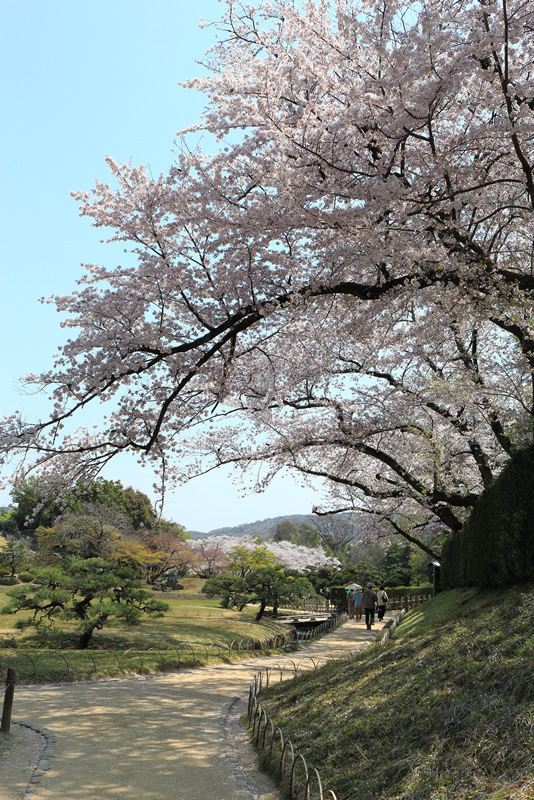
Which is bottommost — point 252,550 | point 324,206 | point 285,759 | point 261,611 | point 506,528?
point 261,611

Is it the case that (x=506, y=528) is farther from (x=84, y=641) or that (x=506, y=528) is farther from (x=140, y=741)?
(x=84, y=641)

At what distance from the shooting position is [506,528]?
24.3 feet

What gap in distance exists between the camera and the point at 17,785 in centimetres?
465

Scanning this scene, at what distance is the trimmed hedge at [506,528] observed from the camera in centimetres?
679

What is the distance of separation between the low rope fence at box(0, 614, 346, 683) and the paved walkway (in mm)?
425

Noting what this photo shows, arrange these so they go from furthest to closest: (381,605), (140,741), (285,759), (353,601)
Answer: (353,601) → (381,605) → (140,741) → (285,759)

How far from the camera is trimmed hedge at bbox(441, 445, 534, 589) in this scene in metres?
6.79

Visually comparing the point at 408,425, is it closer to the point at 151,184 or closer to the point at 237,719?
the point at 237,719

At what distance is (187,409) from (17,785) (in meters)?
4.76

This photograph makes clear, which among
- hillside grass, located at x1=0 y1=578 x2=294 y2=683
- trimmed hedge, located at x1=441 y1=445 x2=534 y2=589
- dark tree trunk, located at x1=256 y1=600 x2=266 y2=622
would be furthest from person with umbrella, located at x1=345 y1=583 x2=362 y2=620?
trimmed hedge, located at x1=441 y1=445 x2=534 y2=589

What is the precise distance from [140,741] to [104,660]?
5.60 meters

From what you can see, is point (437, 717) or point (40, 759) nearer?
point (437, 717)

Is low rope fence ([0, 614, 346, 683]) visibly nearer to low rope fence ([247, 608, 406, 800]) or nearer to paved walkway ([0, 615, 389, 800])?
paved walkway ([0, 615, 389, 800])

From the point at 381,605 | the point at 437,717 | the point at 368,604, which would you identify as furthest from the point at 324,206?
the point at 381,605
